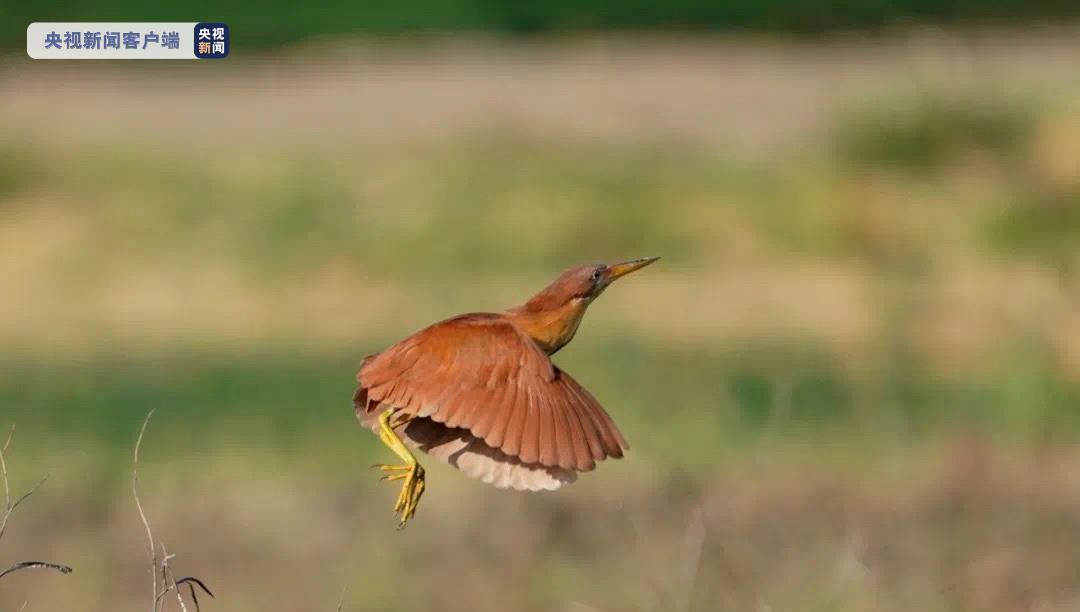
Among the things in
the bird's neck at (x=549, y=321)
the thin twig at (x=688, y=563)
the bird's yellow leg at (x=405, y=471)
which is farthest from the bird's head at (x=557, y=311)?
the thin twig at (x=688, y=563)

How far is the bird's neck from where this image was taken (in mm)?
3396

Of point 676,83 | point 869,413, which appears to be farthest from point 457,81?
point 869,413

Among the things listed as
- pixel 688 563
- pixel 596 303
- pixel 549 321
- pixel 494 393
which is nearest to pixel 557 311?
pixel 549 321

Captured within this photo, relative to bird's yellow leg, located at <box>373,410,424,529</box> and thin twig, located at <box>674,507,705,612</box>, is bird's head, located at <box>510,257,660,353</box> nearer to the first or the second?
bird's yellow leg, located at <box>373,410,424,529</box>

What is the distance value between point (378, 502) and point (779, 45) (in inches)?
308

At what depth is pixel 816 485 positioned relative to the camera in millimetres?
9391

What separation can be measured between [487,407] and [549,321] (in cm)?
28

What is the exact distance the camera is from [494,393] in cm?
319

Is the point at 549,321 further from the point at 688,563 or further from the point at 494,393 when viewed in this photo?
the point at 688,563

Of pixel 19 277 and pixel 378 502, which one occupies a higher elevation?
pixel 378 502

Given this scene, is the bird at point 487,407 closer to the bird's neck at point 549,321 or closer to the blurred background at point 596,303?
the bird's neck at point 549,321

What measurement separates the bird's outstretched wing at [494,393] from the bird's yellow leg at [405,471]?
0.03 metres

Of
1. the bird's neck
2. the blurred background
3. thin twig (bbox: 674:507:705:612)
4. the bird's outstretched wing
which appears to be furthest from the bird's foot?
thin twig (bbox: 674:507:705:612)

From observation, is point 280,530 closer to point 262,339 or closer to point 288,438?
point 288,438
